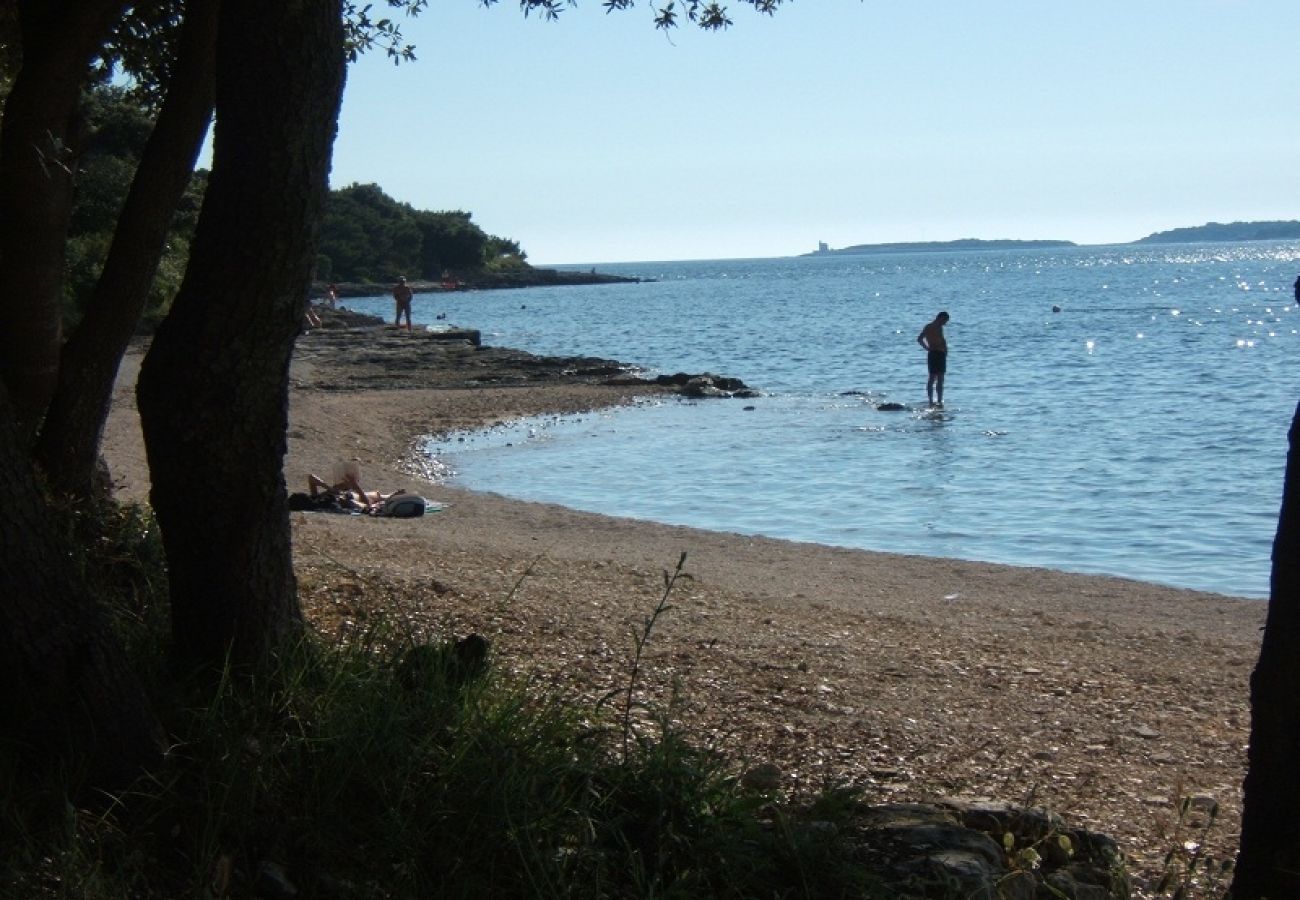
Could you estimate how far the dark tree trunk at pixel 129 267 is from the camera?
20.7ft

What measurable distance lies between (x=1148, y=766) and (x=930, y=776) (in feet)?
4.50

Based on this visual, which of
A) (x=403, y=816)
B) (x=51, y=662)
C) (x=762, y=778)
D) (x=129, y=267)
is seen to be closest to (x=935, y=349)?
(x=129, y=267)

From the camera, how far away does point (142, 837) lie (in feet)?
12.6

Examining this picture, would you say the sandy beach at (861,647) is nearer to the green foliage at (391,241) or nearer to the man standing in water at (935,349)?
the man standing in water at (935,349)

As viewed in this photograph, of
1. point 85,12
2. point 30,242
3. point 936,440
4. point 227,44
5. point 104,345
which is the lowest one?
point 936,440

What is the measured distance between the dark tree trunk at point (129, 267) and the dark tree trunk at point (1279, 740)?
4.81 m

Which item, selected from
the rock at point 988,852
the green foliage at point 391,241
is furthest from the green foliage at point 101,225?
the green foliage at point 391,241

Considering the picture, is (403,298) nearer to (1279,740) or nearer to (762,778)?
(762,778)

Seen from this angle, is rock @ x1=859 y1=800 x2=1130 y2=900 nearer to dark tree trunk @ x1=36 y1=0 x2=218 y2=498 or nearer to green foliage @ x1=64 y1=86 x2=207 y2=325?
dark tree trunk @ x1=36 y1=0 x2=218 y2=498

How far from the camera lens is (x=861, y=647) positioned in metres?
8.05

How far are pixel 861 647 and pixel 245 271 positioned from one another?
4648mm

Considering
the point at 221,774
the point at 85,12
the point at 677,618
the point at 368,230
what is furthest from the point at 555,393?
the point at 368,230

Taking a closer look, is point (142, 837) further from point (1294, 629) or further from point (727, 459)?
point (727, 459)

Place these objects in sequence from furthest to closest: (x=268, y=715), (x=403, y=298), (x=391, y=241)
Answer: (x=391, y=241), (x=403, y=298), (x=268, y=715)
